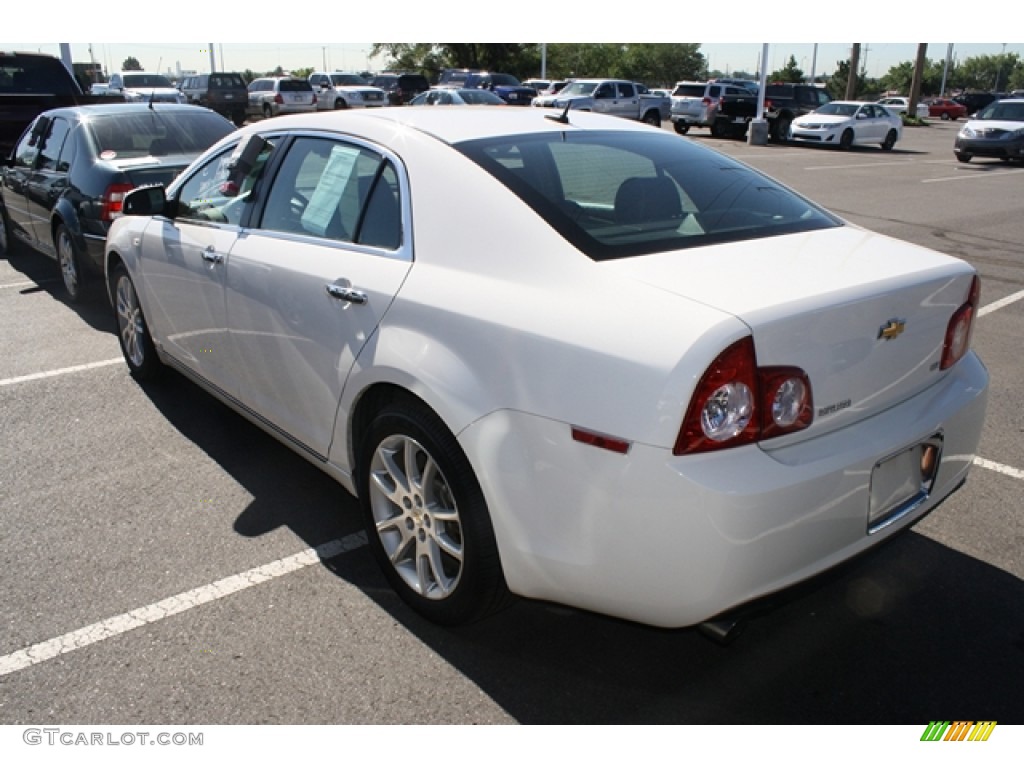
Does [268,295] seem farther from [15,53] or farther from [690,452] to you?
[15,53]

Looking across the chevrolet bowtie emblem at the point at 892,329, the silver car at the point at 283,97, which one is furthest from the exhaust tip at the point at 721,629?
the silver car at the point at 283,97

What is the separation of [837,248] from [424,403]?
1.44 m

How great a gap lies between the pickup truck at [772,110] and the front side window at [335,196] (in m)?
28.2

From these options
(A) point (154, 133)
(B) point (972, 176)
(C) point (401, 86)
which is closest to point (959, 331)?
(A) point (154, 133)

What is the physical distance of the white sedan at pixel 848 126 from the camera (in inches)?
1070

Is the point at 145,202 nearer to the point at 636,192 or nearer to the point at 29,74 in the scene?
the point at 636,192

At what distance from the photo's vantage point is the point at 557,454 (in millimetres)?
2363

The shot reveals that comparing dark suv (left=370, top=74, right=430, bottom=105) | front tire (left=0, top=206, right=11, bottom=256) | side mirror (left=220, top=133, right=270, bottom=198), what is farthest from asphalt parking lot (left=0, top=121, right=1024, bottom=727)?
dark suv (left=370, top=74, right=430, bottom=105)

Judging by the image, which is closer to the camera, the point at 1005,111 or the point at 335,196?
the point at 335,196

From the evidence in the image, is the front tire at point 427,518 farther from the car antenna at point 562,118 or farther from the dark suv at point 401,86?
the dark suv at point 401,86

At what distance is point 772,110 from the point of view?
30312mm

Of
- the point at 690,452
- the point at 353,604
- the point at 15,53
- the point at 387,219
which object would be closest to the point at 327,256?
the point at 387,219

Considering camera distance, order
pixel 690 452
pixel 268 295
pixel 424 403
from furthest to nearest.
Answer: pixel 268 295 → pixel 424 403 → pixel 690 452
